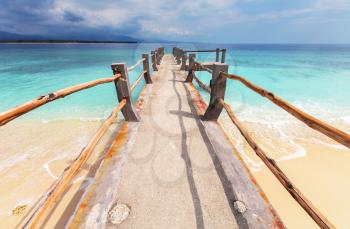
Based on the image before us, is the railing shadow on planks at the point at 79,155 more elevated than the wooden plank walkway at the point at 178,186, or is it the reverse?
the railing shadow on planks at the point at 79,155

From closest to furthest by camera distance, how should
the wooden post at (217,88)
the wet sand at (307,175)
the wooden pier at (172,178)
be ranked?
the wooden pier at (172,178) < the wet sand at (307,175) < the wooden post at (217,88)

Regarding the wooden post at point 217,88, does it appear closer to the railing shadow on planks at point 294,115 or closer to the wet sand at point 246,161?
the railing shadow on planks at point 294,115

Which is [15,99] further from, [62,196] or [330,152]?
[330,152]

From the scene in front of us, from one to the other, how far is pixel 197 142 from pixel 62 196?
2517mm

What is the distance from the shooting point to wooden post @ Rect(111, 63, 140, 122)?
2997 millimetres

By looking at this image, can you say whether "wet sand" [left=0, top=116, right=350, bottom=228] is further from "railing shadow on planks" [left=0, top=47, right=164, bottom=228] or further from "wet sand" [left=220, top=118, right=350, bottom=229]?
"railing shadow on planks" [left=0, top=47, right=164, bottom=228]

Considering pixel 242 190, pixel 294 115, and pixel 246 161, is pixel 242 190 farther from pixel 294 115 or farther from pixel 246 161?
pixel 246 161

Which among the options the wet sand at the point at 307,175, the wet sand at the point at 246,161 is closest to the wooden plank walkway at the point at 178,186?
the wet sand at the point at 246,161

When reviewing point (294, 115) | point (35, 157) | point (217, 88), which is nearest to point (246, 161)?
point (217, 88)

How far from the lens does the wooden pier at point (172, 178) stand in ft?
4.64

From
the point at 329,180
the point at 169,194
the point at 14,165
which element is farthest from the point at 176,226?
the point at 14,165

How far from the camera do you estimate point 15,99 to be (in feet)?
32.7

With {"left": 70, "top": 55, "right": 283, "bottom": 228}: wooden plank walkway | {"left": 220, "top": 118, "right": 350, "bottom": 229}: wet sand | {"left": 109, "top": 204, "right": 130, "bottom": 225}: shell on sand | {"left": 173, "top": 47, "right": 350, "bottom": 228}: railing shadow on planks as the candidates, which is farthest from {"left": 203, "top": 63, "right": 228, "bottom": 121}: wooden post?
{"left": 109, "top": 204, "right": 130, "bottom": 225}: shell on sand

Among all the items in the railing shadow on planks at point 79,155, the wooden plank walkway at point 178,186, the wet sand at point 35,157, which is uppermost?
the railing shadow on planks at point 79,155
